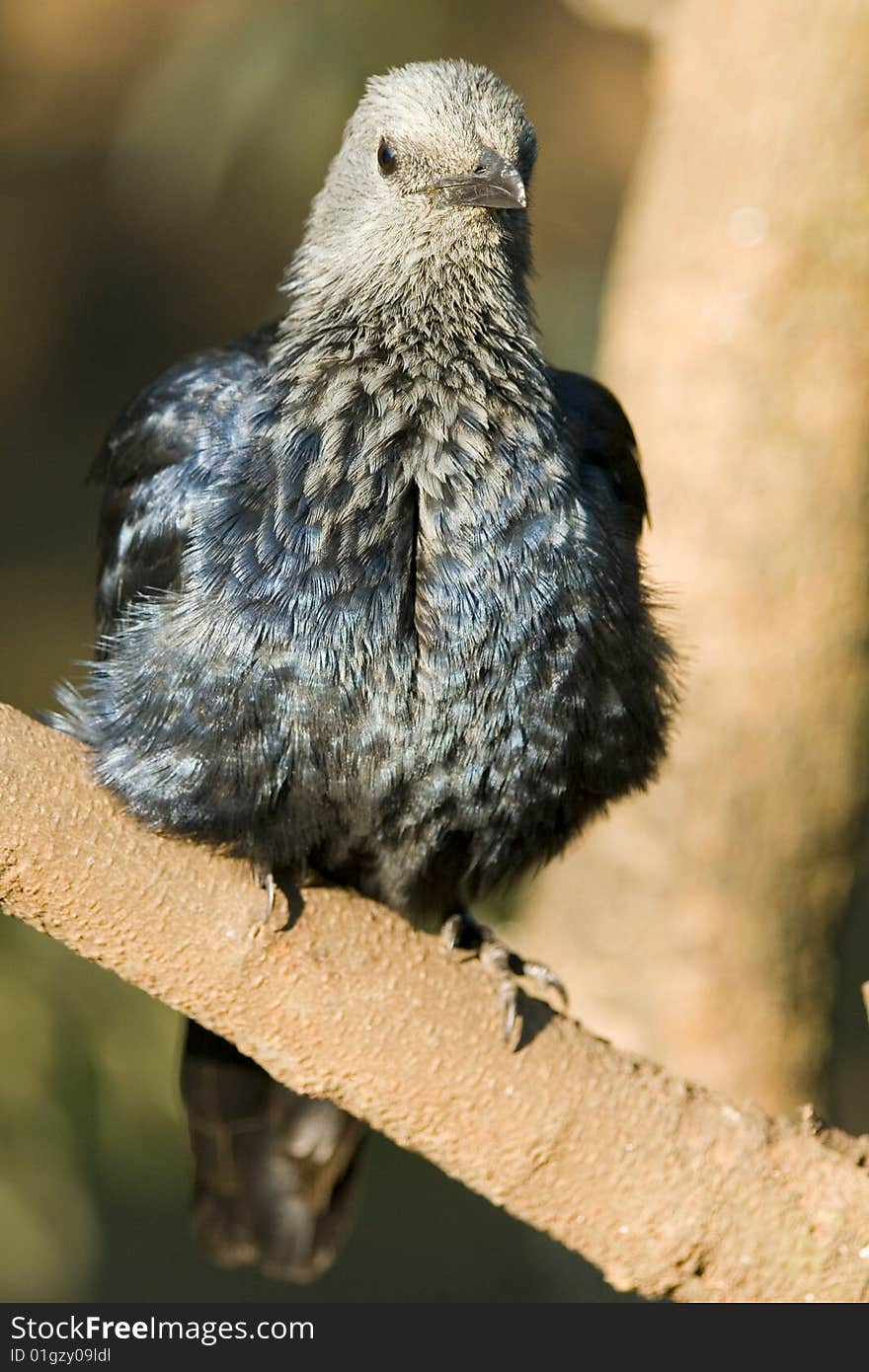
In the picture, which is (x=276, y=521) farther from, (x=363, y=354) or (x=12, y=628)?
(x=12, y=628)

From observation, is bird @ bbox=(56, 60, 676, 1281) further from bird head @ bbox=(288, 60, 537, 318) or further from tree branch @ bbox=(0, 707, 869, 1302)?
tree branch @ bbox=(0, 707, 869, 1302)

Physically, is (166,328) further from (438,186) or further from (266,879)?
(266,879)

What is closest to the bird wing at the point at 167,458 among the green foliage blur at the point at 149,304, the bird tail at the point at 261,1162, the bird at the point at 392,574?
the bird at the point at 392,574

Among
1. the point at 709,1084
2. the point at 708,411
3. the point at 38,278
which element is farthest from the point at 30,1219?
the point at 38,278

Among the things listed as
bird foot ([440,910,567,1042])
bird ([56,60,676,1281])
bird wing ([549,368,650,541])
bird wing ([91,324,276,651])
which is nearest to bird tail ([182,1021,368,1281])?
bird foot ([440,910,567,1042])

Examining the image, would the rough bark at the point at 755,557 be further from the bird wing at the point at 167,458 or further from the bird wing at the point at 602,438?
the bird wing at the point at 167,458

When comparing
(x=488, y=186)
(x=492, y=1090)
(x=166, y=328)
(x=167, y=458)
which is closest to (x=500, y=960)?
(x=492, y=1090)
